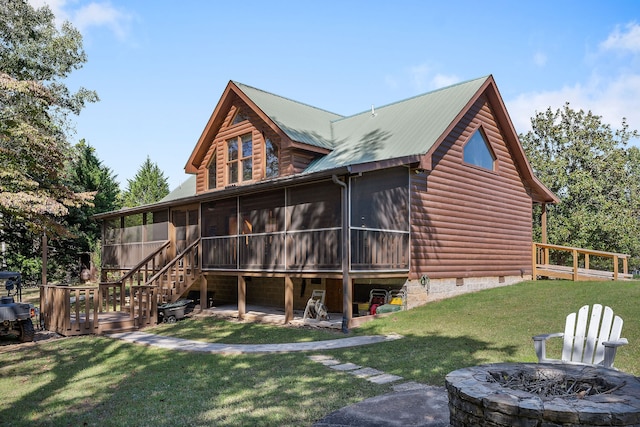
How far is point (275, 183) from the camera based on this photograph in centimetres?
1303

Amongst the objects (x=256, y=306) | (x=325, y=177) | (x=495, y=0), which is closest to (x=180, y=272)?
(x=256, y=306)

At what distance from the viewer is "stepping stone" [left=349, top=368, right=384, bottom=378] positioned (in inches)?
298

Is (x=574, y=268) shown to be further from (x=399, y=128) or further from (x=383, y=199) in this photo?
(x=383, y=199)

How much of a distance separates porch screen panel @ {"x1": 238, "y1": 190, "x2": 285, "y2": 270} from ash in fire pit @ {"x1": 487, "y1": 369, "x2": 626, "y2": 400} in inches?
353

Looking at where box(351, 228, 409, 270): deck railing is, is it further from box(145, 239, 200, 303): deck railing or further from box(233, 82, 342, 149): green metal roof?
box(145, 239, 200, 303): deck railing

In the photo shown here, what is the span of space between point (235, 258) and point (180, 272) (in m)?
3.09

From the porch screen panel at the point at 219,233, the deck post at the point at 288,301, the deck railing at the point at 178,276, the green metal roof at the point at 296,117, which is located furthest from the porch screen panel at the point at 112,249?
the deck post at the point at 288,301

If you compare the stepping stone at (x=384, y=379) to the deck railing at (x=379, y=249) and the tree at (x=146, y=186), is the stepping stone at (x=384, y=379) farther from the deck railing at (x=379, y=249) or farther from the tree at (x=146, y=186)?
the tree at (x=146, y=186)

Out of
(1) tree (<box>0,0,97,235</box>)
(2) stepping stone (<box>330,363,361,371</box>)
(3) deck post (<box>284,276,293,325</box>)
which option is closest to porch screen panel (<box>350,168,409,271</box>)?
(3) deck post (<box>284,276,293,325</box>)

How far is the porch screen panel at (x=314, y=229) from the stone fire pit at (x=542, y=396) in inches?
285

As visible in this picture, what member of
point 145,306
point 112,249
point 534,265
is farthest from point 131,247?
point 534,265

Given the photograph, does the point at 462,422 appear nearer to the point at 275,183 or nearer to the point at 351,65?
the point at 275,183

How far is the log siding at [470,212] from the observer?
14.5 metres

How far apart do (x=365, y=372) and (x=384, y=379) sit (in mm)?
574
